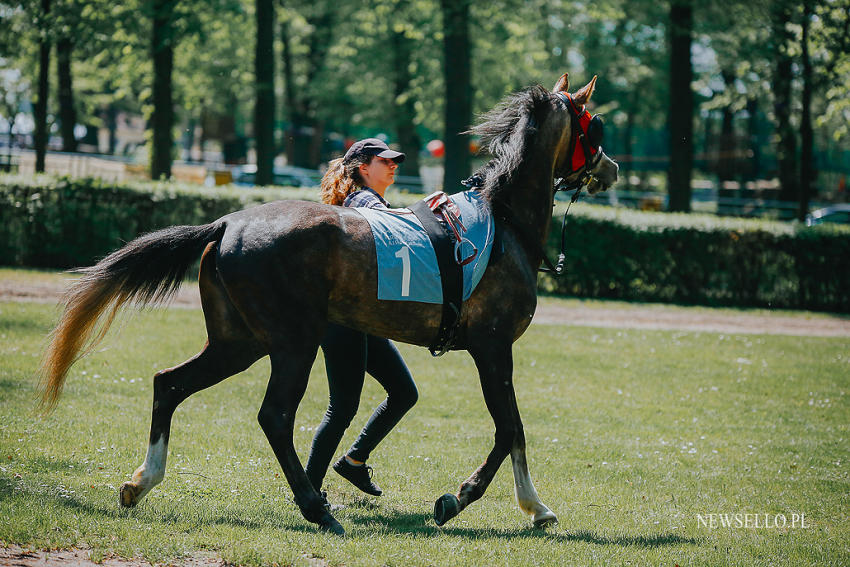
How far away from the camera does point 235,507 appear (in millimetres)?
5234

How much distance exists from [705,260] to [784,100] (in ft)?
40.5

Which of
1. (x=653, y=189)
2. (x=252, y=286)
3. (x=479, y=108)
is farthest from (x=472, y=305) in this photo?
(x=653, y=189)

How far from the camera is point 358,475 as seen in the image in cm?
567

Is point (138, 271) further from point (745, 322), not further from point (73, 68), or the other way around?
point (73, 68)

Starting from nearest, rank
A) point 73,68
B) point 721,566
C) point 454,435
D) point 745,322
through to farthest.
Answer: point 721,566 → point 454,435 → point 745,322 → point 73,68

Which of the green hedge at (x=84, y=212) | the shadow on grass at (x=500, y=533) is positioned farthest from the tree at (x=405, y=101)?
the shadow on grass at (x=500, y=533)

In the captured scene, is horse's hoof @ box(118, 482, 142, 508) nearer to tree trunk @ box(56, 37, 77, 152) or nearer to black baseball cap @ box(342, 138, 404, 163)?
black baseball cap @ box(342, 138, 404, 163)

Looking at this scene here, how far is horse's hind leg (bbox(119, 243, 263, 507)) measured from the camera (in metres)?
5.12

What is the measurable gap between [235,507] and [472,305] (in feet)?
6.29

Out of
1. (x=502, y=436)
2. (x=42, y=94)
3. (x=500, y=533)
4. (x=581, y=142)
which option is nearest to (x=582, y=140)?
(x=581, y=142)

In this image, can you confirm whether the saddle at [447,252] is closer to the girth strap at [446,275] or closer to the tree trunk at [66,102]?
the girth strap at [446,275]

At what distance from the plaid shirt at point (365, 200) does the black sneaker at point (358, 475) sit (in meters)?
1.71

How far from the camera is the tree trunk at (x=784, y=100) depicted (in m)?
20.4

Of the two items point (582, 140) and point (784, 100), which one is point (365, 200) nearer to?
point (582, 140)
